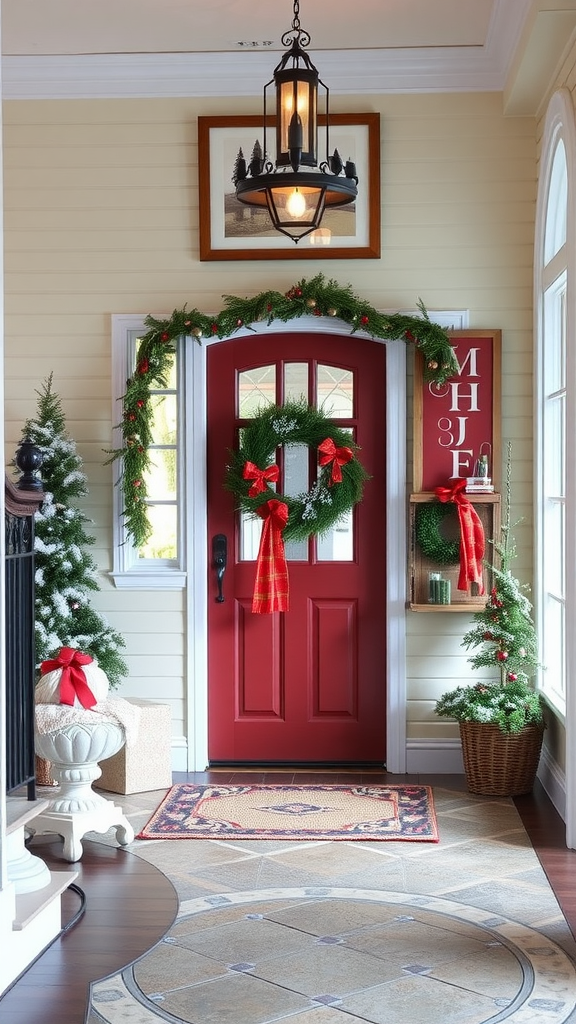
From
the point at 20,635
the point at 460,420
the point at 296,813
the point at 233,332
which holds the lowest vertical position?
the point at 296,813

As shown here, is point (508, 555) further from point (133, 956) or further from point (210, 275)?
point (133, 956)

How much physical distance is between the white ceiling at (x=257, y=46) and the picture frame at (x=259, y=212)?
192 mm

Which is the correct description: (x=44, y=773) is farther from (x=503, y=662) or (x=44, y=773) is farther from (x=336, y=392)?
(x=336, y=392)

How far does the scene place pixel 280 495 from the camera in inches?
225

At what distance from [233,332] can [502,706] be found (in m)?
2.31

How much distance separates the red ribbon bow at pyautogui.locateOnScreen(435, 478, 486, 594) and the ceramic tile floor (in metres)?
1.31

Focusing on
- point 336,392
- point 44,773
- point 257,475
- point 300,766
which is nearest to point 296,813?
point 300,766

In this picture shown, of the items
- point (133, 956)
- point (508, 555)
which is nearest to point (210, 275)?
point (508, 555)

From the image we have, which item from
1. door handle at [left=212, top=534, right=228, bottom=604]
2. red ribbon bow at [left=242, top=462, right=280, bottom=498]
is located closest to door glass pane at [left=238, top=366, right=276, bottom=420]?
red ribbon bow at [left=242, top=462, right=280, bottom=498]

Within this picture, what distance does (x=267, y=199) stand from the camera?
3.97 m

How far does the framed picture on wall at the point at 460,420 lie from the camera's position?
5672 millimetres

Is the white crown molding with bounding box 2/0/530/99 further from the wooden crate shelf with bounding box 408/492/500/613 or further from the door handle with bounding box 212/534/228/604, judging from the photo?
the door handle with bounding box 212/534/228/604

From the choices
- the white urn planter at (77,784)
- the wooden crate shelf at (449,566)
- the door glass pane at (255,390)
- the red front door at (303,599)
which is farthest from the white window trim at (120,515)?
the white urn planter at (77,784)

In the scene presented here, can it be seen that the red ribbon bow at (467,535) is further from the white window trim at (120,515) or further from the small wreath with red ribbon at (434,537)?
the white window trim at (120,515)
